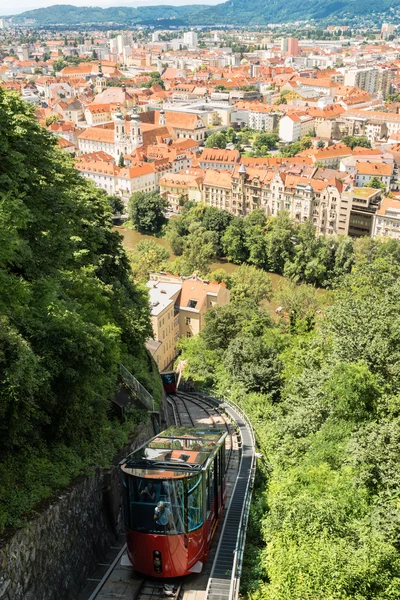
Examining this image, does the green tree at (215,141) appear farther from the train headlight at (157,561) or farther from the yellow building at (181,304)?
the train headlight at (157,561)

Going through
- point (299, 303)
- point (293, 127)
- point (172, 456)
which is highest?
point (172, 456)

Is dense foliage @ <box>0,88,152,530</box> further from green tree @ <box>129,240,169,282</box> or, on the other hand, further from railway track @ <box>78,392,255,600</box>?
green tree @ <box>129,240,169,282</box>

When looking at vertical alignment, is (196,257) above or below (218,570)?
below

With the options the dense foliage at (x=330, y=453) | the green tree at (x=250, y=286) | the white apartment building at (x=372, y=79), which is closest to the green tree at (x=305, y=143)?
the green tree at (x=250, y=286)

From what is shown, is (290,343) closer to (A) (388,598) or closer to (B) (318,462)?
(B) (318,462)

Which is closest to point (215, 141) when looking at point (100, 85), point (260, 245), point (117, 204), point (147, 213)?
point (117, 204)

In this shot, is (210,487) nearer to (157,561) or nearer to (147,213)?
(157,561)
